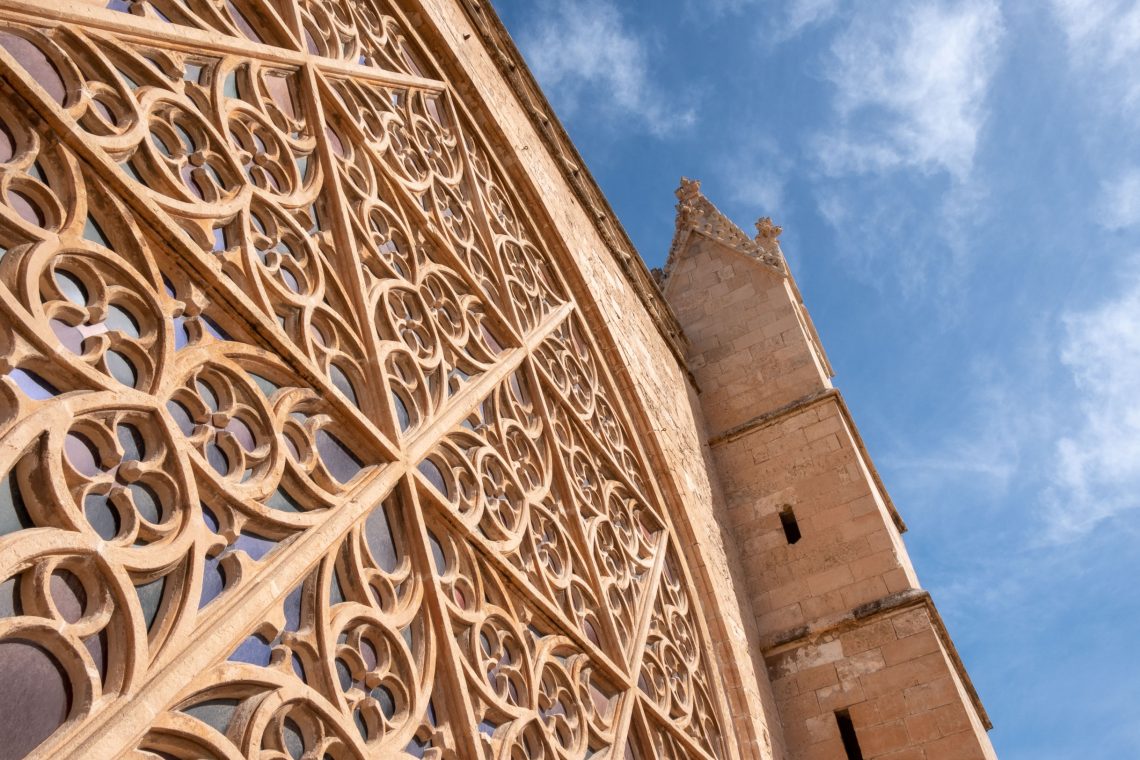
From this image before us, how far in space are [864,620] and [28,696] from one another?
626cm

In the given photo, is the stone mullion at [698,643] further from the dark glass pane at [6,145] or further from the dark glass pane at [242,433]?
the dark glass pane at [6,145]

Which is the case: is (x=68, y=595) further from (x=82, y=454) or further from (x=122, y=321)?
(x=122, y=321)

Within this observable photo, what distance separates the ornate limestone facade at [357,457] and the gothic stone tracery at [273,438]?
0.01m

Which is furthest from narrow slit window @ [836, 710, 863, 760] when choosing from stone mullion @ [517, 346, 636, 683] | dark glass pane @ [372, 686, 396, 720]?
dark glass pane @ [372, 686, 396, 720]

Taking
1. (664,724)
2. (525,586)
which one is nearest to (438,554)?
(525,586)

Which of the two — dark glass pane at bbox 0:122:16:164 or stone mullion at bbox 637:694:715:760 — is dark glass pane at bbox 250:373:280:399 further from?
stone mullion at bbox 637:694:715:760

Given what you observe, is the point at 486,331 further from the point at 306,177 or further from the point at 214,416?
the point at 214,416

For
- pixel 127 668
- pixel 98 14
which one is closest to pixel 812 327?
pixel 98 14

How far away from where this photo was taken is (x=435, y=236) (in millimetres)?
5309

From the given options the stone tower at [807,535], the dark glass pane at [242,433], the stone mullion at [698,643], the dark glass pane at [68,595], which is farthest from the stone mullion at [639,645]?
the dark glass pane at [68,595]

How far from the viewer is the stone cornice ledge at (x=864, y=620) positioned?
24.5ft

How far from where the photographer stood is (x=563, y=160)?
27.8 ft

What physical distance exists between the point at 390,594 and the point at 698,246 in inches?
321

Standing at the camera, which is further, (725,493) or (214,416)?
(725,493)
